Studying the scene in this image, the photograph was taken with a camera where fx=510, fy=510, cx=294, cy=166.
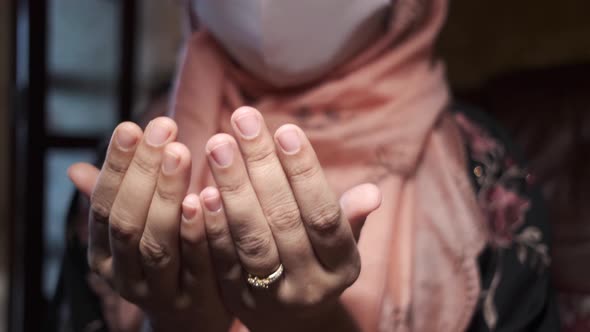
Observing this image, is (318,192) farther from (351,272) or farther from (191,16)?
(191,16)

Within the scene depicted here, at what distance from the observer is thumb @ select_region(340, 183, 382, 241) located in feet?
1.41

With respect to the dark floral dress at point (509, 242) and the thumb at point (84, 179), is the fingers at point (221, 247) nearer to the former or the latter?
the thumb at point (84, 179)

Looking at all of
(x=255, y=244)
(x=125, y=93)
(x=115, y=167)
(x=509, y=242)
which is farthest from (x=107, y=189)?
(x=125, y=93)

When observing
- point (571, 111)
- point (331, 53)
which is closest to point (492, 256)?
point (331, 53)

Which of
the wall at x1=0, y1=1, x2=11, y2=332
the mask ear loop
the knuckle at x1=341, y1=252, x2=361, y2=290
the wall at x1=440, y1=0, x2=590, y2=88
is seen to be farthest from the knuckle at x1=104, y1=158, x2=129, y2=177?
the wall at x1=440, y1=0, x2=590, y2=88

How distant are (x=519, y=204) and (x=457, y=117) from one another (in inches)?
6.6

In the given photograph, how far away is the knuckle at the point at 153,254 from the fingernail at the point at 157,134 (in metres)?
0.09

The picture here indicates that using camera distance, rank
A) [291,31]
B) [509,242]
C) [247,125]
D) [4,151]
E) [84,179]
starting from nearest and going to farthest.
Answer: [247,125]
[84,179]
[291,31]
[509,242]
[4,151]

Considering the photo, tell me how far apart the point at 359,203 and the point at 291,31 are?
0.27 meters

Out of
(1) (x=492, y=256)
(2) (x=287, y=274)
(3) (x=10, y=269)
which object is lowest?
(3) (x=10, y=269)

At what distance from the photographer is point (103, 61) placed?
1117 mm

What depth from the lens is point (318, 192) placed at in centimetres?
41

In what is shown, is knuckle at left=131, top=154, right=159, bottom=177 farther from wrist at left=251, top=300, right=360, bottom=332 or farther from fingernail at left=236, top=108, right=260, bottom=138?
wrist at left=251, top=300, right=360, bottom=332

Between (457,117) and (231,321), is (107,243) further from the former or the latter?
(457,117)
